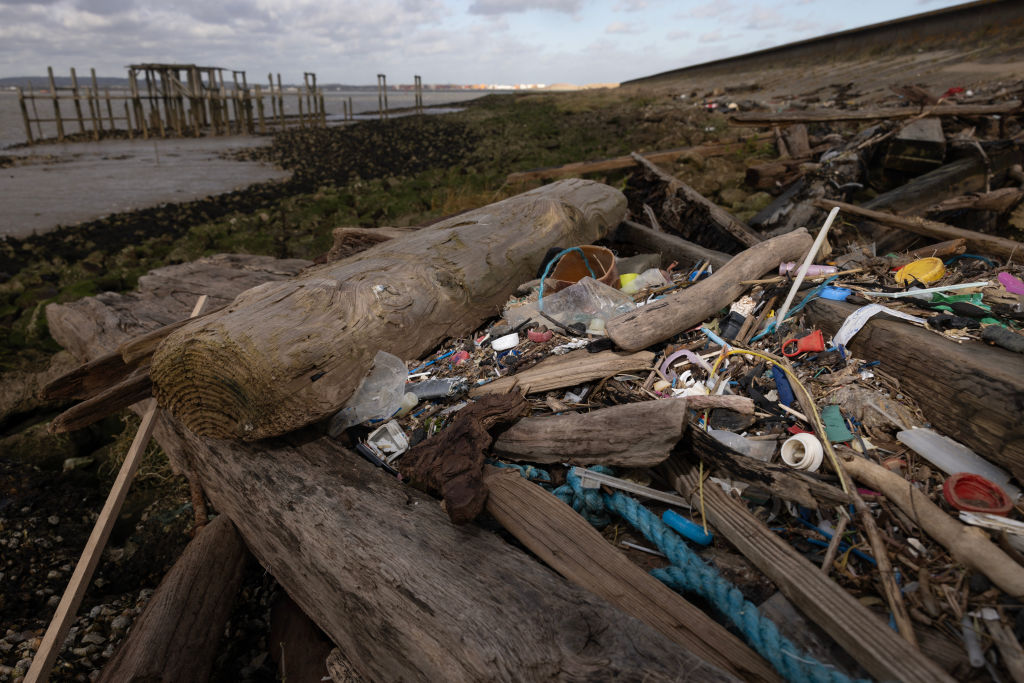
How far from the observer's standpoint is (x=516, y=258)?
→ 4004mm

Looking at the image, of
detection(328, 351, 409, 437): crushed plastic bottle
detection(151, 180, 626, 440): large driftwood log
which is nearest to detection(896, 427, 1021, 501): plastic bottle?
detection(328, 351, 409, 437): crushed plastic bottle

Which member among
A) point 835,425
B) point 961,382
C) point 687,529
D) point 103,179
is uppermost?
point 103,179

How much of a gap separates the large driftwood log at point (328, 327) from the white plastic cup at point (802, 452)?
202cm

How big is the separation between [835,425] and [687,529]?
83cm

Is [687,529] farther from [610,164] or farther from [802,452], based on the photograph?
[610,164]

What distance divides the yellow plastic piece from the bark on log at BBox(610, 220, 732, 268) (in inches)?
41.5

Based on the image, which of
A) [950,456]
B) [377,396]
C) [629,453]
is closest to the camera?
[950,456]

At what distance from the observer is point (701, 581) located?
1.72m

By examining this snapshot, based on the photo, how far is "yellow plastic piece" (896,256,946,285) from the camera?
2961 millimetres

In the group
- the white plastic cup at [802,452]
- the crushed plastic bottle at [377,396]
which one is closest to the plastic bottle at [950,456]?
the white plastic cup at [802,452]

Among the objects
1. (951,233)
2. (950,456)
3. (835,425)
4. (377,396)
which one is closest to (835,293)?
(835,425)

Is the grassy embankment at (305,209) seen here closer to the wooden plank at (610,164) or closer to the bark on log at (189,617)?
the wooden plank at (610,164)

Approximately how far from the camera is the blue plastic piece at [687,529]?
190cm

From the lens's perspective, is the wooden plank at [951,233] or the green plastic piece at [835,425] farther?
the wooden plank at [951,233]
